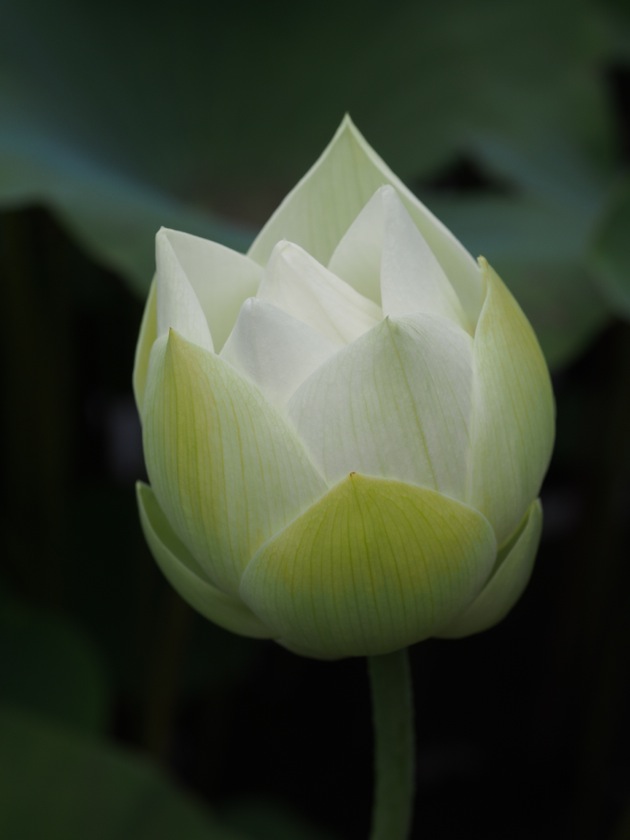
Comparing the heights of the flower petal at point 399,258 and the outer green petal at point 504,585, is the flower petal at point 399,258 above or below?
above

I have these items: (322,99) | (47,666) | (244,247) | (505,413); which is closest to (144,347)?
(505,413)

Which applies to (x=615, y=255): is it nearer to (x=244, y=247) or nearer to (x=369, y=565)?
(x=244, y=247)

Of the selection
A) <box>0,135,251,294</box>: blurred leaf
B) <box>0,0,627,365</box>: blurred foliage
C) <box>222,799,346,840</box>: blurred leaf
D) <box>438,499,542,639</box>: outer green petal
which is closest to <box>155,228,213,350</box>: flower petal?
<box>438,499,542,639</box>: outer green petal

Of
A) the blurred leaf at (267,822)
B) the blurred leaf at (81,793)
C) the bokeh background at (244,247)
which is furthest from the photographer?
the blurred leaf at (267,822)

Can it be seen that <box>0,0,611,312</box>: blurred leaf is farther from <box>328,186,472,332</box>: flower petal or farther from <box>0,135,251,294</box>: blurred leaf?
<box>328,186,472,332</box>: flower petal

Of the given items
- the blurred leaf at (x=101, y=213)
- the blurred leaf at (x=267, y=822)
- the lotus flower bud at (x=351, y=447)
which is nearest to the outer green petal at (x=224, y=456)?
the lotus flower bud at (x=351, y=447)

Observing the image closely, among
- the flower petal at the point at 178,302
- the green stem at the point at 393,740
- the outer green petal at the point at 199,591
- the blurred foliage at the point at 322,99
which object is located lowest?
the green stem at the point at 393,740

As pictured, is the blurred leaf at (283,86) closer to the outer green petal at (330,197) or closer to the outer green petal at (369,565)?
the outer green petal at (330,197)
